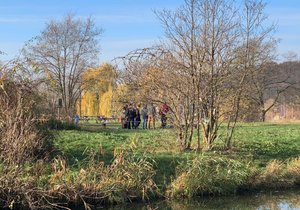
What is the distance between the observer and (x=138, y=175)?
42.1 feet

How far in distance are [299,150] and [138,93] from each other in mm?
6588

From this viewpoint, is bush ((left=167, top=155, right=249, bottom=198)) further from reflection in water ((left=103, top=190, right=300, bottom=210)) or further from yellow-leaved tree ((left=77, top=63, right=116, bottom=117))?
yellow-leaved tree ((left=77, top=63, right=116, bottom=117))

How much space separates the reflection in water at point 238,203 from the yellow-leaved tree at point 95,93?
3402 cm

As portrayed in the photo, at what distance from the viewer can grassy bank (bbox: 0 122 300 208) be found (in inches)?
462

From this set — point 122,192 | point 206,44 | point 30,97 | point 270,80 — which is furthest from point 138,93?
point 270,80

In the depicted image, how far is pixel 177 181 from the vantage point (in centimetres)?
1306

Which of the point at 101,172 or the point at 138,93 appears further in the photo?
the point at 138,93

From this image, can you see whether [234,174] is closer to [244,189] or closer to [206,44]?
[244,189]

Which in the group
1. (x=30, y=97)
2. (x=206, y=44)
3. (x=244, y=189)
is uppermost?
(x=206, y=44)

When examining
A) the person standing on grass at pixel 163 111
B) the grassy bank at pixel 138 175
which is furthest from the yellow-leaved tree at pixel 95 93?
the grassy bank at pixel 138 175

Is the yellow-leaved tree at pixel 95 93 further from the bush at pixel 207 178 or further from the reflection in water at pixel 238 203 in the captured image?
the reflection in water at pixel 238 203

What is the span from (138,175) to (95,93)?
44655 mm

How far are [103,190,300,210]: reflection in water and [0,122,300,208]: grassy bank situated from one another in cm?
36

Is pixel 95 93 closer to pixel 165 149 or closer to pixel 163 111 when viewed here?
pixel 163 111
